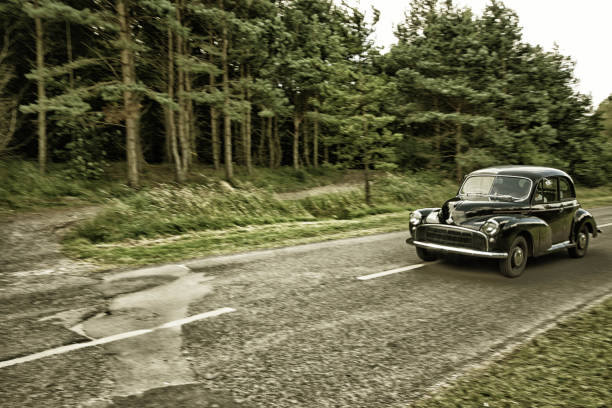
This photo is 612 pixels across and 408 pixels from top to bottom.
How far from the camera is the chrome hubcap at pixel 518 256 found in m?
6.69

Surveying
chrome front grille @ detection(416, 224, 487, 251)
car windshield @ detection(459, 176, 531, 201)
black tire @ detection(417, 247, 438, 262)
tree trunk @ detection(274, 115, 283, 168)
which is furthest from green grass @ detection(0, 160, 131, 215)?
tree trunk @ detection(274, 115, 283, 168)

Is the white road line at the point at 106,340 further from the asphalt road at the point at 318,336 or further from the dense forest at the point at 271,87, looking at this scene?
the dense forest at the point at 271,87

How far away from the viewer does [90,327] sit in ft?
14.1

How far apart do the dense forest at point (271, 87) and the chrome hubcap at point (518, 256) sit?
1090cm

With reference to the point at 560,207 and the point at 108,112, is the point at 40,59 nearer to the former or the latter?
the point at 108,112

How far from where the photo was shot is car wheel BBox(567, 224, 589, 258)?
27.1 ft

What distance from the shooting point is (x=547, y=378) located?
332 centimetres

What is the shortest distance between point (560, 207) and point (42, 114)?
18411mm

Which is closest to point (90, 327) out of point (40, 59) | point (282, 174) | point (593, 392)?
point (593, 392)

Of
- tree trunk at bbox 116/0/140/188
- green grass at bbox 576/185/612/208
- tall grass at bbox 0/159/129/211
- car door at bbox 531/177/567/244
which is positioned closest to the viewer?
car door at bbox 531/177/567/244

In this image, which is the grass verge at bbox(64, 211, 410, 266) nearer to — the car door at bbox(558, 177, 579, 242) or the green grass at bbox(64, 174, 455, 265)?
the green grass at bbox(64, 174, 455, 265)

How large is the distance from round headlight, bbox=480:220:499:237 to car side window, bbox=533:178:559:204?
154cm

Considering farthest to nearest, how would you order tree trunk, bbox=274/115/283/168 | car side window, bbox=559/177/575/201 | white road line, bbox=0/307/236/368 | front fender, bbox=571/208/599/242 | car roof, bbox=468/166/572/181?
tree trunk, bbox=274/115/283/168
front fender, bbox=571/208/599/242
car side window, bbox=559/177/575/201
car roof, bbox=468/166/572/181
white road line, bbox=0/307/236/368

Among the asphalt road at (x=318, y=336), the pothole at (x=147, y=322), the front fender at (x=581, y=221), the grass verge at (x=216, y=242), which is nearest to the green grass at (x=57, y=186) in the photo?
the grass verge at (x=216, y=242)
